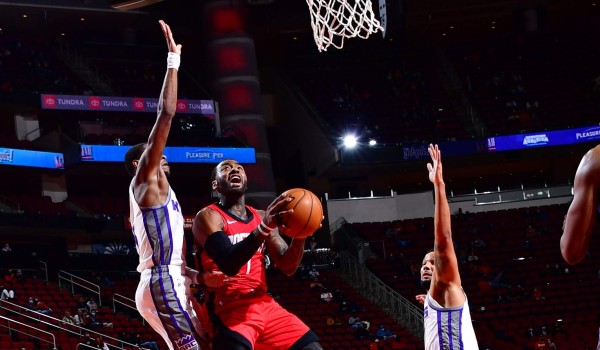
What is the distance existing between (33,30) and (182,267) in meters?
26.6

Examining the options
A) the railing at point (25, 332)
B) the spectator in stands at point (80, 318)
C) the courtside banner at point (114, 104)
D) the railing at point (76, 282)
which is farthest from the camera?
the courtside banner at point (114, 104)

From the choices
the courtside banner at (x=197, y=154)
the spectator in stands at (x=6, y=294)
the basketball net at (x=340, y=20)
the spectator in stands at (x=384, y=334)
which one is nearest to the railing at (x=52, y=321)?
the spectator in stands at (x=6, y=294)

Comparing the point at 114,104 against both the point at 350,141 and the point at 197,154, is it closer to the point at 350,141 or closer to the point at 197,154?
the point at 197,154

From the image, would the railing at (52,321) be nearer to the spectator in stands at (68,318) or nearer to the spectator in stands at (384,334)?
the spectator in stands at (68,318)

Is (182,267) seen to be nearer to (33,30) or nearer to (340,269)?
(340,269)

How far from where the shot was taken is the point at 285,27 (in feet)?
103

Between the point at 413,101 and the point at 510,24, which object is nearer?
the point at 413,101

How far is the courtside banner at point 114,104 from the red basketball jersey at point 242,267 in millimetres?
22355

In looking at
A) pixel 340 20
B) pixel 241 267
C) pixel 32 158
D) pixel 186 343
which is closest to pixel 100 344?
pixel 340 20

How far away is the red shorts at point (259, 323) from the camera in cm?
516

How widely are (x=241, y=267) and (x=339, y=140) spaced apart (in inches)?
944

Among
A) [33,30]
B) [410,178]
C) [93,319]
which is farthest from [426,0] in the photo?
[93,319]

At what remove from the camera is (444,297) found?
5.59 metres

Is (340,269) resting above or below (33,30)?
below
